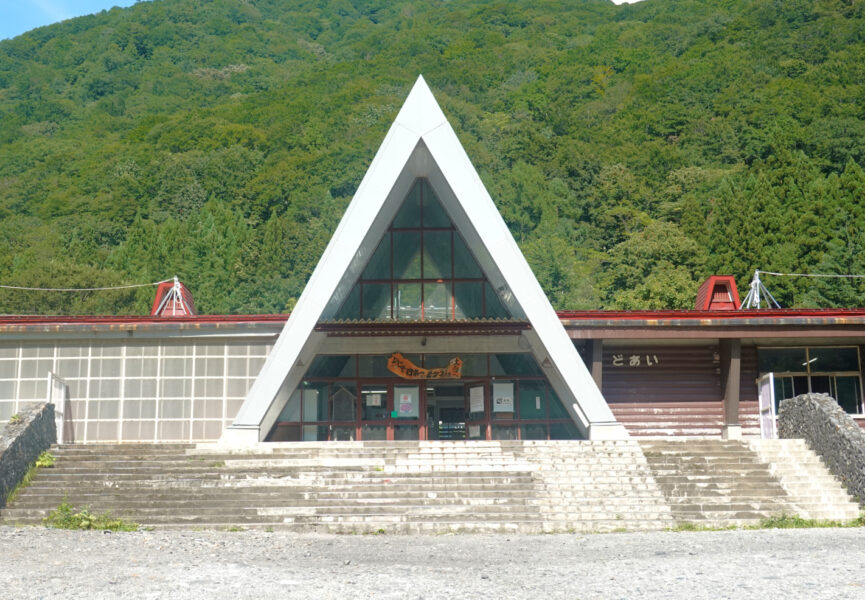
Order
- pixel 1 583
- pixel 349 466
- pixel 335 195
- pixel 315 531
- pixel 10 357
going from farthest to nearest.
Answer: pixel 335 195 → pixel 10 357 → pixel 349 466 → pixel 315 531 → pixel 1 583

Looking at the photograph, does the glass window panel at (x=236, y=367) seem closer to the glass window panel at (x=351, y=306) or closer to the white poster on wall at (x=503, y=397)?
the glass window panel at (x=351, y=306)

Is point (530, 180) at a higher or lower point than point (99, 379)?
higher

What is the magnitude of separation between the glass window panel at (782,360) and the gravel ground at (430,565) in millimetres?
8305

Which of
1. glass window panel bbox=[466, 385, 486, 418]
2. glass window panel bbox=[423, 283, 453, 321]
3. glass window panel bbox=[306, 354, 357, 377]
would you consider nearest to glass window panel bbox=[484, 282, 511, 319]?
glass window panel bbox=[423, 283, 453, 321]

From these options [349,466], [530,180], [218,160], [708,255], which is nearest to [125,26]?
[218,160]

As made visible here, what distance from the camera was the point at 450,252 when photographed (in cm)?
2134

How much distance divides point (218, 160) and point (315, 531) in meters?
57.2

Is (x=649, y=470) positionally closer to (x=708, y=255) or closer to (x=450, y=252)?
(x=450, y=252)

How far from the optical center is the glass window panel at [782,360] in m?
21.0

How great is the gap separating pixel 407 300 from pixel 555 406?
13.9ft

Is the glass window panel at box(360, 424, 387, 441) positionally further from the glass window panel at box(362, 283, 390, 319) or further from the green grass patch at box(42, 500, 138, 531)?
the green grass patch at box(42, 500, 138, 531)

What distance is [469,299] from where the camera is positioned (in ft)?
69.5

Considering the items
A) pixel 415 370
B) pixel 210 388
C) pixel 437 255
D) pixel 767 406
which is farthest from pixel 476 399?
pixel 767 406

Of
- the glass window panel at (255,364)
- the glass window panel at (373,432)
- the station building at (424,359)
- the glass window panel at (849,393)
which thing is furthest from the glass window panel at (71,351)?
the glass window panel at (849,393)
